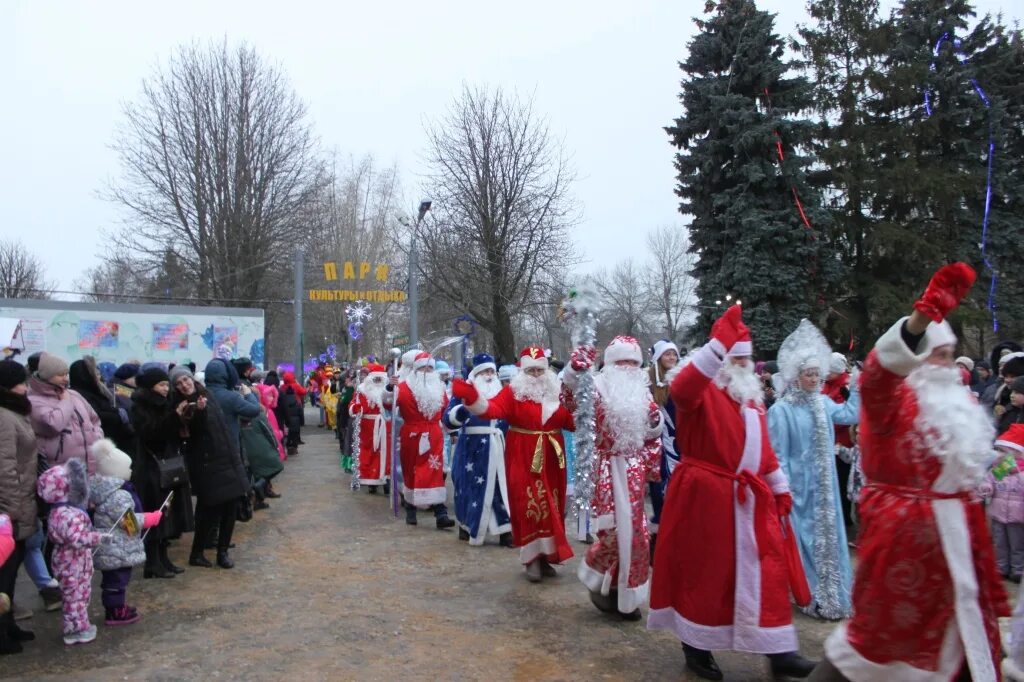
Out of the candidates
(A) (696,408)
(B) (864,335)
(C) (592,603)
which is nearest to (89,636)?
(C) (592,603)

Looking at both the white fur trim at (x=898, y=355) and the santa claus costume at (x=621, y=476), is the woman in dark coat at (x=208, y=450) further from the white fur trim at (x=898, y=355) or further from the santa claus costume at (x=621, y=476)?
the white fur trim at (x=898, y=355)

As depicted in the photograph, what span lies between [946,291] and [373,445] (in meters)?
10.4

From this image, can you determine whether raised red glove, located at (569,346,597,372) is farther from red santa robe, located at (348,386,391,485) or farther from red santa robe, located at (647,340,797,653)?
red santa robe, located at (348,386,391,485)

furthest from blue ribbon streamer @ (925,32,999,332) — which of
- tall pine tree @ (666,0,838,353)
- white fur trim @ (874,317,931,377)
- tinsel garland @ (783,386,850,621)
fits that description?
white fur trim @ (874,317,931,377)

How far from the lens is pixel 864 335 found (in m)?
20.9

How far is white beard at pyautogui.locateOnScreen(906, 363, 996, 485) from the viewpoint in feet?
9.79

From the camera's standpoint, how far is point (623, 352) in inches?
236

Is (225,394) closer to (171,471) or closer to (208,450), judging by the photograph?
(208,450)

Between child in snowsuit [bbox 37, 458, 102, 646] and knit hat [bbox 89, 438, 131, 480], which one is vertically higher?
knit hat [bbox 89, 438, 131, 480]

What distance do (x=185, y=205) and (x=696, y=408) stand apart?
97.3ft

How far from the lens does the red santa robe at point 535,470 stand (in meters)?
6.84

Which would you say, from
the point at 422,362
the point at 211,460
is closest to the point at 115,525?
the point at 211,460

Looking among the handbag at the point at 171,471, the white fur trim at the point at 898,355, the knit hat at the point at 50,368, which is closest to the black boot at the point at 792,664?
the white fur trim at the point at 898,355

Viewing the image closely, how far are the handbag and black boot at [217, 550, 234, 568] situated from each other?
925 millimetres
